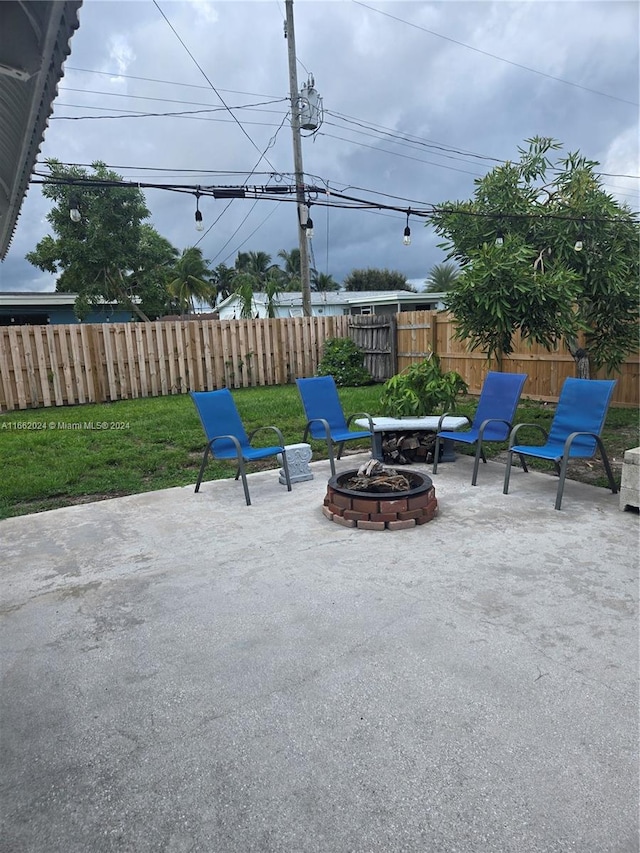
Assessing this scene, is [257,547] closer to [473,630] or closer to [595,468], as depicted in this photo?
[473,630]

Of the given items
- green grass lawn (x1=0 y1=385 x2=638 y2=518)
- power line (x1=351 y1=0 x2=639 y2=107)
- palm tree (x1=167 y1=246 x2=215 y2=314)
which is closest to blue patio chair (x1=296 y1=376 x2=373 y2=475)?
green grass lawn (x1=0 y1=385 x2=638 y2=518)

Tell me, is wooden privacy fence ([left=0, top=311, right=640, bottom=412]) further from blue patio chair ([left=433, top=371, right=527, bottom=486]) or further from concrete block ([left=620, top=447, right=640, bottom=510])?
concrete block ([left=620, top=447, right=640, bottom=510])

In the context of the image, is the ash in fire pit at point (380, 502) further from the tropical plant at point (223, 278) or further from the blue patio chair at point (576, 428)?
the tropical plant at point (223, 278)

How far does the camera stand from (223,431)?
5.02 metres

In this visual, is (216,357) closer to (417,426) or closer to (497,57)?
(417,426)

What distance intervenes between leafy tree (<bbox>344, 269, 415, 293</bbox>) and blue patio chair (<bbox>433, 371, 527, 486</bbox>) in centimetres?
3876

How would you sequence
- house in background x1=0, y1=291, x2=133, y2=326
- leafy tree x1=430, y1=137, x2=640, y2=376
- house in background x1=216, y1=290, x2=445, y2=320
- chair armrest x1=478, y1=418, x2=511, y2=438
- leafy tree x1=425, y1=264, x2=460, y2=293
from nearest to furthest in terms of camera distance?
chair armrest x1=478, y1=418, x2=511, y2=438
leafy tree x1=430, y1=137, x2=640, y2=376
house in background x1=0, y1=291, x2=133, y2=326
house in background x1=216, y1=290, x2=445, y2=320
leafy tree x1=425, y1=264, x2=460, y2=293

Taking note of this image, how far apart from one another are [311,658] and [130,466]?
417 centimetres

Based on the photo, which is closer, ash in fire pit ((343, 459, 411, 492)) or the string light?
ash in fire pit ((343, 459, 411, 492))

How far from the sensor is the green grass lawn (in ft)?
17.2

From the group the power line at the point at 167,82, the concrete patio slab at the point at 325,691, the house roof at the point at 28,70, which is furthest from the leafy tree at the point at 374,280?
the house roof at the point at 28,70

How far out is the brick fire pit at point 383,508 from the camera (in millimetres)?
3910

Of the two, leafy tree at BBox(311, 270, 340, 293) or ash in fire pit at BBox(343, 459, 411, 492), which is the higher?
leafy tree at BBox(311, 270, 340, 293)

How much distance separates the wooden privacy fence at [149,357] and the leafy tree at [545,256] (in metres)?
5.88
